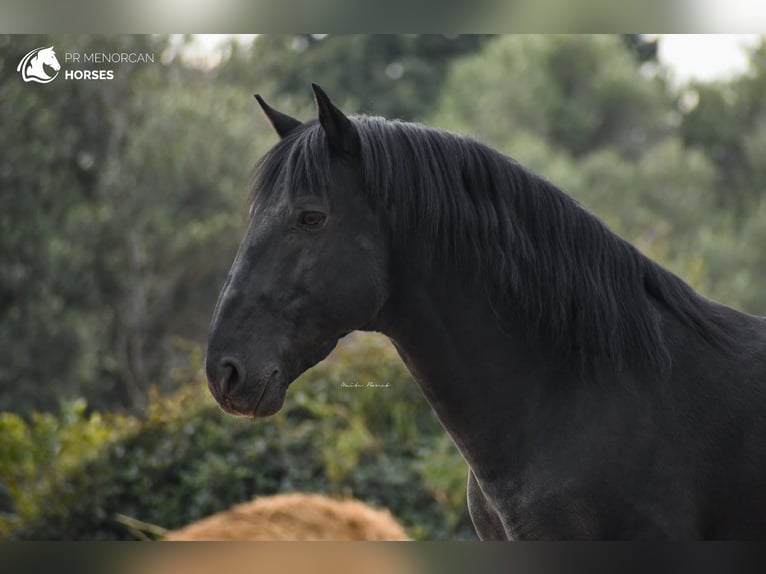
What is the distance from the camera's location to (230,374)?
224 cm

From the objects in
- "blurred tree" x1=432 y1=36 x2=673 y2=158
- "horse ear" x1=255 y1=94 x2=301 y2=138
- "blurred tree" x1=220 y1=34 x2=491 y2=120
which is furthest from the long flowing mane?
"blurred tree" x1=432 y1=36 x2=673 y2=158

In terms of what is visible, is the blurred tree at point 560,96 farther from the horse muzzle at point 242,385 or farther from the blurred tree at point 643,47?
the horse muzzle at point 242,385

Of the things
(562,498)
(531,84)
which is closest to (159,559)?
(562,498)

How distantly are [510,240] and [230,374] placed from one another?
827mm

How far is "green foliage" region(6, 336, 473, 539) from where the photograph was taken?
5836 mm

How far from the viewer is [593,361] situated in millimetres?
2316

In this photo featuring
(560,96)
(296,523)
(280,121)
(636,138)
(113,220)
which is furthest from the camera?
(560,96)

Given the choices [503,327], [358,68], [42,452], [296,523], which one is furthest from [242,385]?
[358,68]

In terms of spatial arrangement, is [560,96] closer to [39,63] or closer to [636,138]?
[636,138]

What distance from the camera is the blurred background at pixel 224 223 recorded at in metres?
5.95

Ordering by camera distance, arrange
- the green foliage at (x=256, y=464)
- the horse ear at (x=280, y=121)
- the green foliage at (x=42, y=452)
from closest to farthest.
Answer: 1. the horse ear at (x=280, y=121)
2. the green foliage at (x=256, y=464)
3. the green foliage at (x=42, y=452)

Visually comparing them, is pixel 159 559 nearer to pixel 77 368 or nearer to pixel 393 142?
pixel 393 142

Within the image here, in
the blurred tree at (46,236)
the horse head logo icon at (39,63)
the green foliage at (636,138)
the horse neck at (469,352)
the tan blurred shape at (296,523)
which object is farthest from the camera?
the green foliage at (636,138)

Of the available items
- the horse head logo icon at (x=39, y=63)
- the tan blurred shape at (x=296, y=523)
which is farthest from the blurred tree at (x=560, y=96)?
the tan blurred shape at (x=296, y=523)
